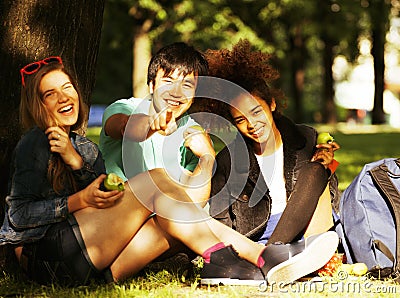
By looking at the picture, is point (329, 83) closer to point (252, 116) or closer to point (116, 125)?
point (252, 116)

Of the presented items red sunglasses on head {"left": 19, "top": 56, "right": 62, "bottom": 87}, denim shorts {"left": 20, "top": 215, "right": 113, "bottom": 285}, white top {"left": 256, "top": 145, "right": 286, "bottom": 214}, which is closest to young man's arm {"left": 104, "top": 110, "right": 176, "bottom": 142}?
red sunglasses on head {"left": 19, "top": 56, "right": 62, "bottom": 87}

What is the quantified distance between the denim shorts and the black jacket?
2.94 ft

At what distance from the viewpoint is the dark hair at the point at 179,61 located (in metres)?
4.32

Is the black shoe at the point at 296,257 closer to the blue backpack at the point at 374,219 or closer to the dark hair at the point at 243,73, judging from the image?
the blue backpack at the point at 374,219

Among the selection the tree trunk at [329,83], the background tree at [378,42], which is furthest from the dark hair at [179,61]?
the tree trunk at [329,83]

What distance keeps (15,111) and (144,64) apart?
17308 mm

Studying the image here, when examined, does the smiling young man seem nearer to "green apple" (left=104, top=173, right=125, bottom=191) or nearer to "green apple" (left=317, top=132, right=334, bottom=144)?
"green apple" (left=104, top=173, right=125, bottom=191)

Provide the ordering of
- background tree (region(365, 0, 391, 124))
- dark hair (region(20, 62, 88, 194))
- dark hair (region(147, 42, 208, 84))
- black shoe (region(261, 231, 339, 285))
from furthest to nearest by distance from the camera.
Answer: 1. background tree (region(365, 0, 391, 124))
2. dark hair (region(147, 42, 208, 84))
3. black shoe (region(261, 231, 339, 285))
4. dark hair (region(20, 62, 88, 194))

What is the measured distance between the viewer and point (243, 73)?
452 centimetres

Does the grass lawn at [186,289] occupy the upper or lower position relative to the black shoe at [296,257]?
lower

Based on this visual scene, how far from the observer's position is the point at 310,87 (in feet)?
191

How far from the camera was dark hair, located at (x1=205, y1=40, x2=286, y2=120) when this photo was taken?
177 inches

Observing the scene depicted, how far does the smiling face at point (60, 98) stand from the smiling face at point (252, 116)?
0.98m

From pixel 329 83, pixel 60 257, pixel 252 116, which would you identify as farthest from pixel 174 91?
pixel 329 83
